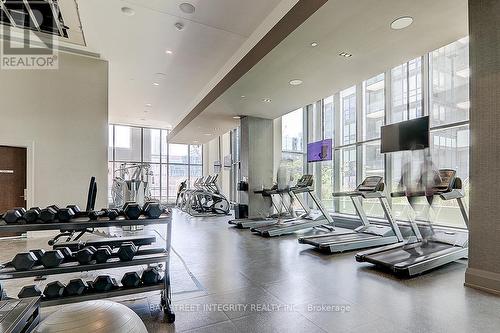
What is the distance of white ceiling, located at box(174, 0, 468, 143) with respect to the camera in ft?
11.4

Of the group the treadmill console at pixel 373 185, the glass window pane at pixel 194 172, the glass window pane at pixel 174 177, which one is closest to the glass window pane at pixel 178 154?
the glass window pane at pixel 174 177

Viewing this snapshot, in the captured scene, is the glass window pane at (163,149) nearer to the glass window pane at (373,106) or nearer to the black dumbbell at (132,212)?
the glass window pane at (373,106)

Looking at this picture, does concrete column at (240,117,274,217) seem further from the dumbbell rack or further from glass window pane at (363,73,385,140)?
the dumbbell rack

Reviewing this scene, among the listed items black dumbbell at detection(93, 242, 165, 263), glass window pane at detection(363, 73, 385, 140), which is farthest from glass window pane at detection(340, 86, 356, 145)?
black dumbbell at detection(93, 242, 165, 263)

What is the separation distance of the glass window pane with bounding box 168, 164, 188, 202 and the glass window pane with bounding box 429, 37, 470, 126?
12.9 metres

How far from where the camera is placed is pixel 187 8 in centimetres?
460

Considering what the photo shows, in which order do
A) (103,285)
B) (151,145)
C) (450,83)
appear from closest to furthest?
(103,285), (450,83), (151,145)

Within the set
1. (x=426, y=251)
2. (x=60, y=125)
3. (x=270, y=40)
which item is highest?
(x=270, y=40)

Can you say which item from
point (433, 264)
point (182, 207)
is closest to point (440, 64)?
point (433, 264)

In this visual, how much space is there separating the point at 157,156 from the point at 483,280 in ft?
48.9

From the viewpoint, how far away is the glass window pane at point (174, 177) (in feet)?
51.6

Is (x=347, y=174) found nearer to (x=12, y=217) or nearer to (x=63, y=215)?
(x=63, y=215)

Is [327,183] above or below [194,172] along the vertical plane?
below

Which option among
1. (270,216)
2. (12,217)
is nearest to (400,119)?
(270,216)
